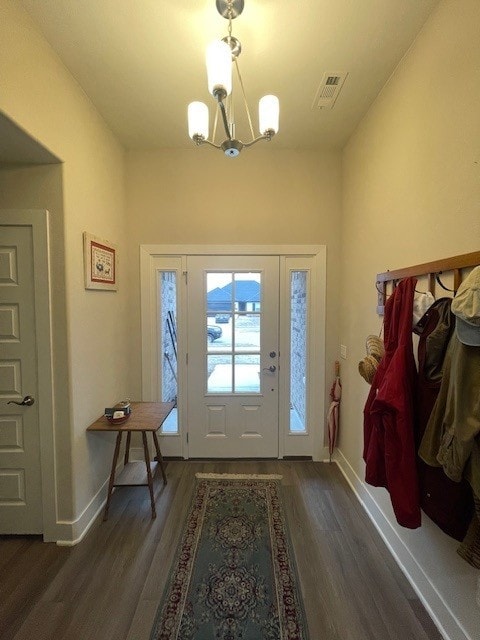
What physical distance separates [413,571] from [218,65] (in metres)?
2.63

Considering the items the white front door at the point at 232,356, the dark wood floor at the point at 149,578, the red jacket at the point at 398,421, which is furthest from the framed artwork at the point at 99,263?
the red jacket at the point at 398,421

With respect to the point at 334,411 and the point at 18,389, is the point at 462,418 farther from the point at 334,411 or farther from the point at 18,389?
the point at 18,389

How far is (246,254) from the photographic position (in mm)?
2609

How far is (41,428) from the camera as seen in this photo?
176 cm

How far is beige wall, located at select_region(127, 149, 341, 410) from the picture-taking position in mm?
2572

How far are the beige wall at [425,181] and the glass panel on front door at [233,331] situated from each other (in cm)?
90

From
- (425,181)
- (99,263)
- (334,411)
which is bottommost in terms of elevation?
(334,411)

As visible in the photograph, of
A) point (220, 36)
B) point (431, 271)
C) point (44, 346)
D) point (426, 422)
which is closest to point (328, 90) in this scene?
point (220, 36)

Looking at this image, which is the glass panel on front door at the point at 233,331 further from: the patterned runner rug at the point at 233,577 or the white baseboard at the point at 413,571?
the white baseboard at the point at 413,571

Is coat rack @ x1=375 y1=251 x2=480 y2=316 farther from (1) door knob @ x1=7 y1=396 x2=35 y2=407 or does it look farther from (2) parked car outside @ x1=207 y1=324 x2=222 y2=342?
(1) door knob @ x1=7 y1=396 x2=35 y2=407

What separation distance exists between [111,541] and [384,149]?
3.14 meters

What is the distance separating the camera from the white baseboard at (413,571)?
4.16ft

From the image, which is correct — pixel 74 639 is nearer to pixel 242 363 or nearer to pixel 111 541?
pixel 111 541

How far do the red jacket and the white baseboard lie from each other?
0.48 meters
